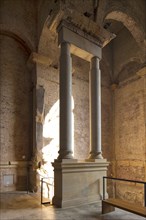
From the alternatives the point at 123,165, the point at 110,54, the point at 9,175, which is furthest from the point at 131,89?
the point at 9,175

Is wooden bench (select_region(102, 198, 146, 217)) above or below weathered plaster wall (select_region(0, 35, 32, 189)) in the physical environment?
below

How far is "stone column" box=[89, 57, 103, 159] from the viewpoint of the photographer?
764 cm

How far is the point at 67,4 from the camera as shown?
23.9 ft

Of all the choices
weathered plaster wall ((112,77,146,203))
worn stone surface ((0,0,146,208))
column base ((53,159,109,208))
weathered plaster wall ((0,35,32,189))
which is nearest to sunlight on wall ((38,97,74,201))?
worn stone surface ((0,0,146,208))

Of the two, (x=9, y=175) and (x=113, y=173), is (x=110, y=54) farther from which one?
(x=9, y=175)

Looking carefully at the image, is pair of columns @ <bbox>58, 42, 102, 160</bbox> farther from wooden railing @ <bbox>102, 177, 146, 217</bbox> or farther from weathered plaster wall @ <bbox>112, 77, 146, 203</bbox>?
weathered plaster wall @ <bbox>112, 77, 146, 203</bbox>

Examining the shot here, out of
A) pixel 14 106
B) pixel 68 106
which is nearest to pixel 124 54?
pixel 14 106

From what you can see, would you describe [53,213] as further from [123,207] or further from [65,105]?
[65,105]

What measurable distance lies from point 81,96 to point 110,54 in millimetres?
3696

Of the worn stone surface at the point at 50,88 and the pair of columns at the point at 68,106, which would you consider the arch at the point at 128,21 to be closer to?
the worn stone surface at the point at 50,88

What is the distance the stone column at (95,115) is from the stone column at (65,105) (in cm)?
119

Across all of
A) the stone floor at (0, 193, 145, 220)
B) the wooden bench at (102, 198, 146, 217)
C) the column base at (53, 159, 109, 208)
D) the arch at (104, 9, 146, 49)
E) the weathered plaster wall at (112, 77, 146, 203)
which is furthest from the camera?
the weathered plaster wall at (112, 77, 146, 203)

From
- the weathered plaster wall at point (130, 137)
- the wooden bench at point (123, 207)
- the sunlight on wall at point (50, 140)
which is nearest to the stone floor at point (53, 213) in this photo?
the wooden bench at point (123, 207)

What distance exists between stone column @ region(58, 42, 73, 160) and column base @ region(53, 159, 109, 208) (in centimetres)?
35
